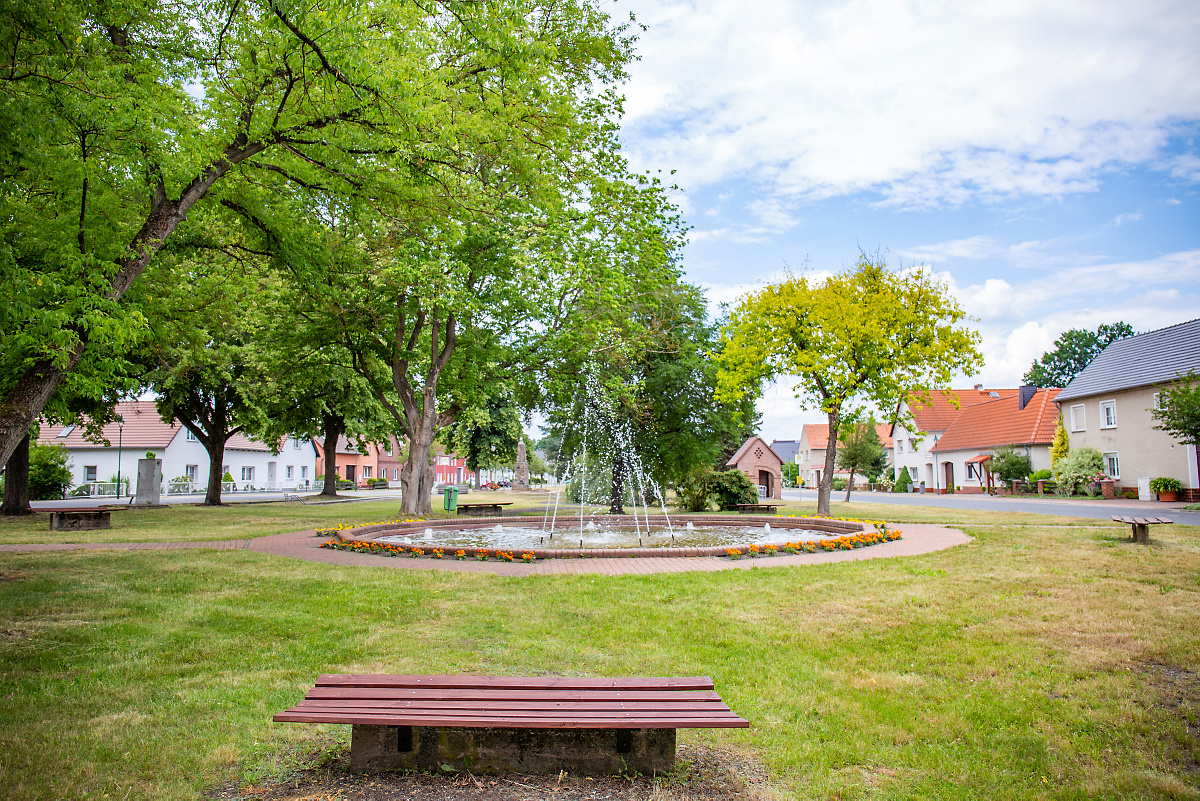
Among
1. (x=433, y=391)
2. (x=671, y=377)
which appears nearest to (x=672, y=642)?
(x=433, y=391)

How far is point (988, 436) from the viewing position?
5016cm

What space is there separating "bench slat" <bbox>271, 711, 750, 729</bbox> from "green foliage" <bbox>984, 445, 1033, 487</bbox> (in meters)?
44.9

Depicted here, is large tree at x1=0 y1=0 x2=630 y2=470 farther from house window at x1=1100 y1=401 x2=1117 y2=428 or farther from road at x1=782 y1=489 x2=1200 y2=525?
house window at x1=1100 y1=401 x2=1117 y2=428

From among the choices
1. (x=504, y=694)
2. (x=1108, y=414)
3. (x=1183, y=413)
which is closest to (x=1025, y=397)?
(x=1108, y=414)

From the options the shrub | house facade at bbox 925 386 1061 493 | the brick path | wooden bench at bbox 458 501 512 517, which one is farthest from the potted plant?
wooden bench at bbox 458 501 512 517

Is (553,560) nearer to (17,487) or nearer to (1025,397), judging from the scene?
(17,487)

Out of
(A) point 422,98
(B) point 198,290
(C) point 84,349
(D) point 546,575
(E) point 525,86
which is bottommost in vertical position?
(D) point 546,575

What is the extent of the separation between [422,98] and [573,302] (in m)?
12.0

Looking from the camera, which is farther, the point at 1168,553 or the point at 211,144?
the point at 1168,553

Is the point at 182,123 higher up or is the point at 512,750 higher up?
the point at 182,123

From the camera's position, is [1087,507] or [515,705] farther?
[1087,507]

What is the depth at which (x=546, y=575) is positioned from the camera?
9.91 meters

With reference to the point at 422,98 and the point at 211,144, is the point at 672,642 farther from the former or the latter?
the point at 211,144

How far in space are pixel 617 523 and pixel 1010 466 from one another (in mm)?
33122
